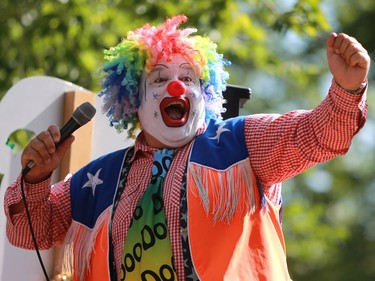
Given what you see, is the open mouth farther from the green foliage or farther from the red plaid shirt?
the green foliage

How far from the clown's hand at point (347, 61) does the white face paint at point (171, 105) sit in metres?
0.57

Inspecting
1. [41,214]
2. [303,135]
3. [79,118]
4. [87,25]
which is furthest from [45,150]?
[87,25]

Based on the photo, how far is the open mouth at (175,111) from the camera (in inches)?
137

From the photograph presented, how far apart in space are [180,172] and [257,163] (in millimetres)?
240

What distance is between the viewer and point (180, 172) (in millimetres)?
3412

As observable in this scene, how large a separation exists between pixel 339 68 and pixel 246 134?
461 millimetres

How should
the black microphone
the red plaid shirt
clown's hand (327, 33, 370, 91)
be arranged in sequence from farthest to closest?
the black microphone → the red plaid shirt → clown's hand (327, 33, 370, 91)

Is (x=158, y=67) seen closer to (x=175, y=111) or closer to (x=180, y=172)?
(x=175, y=111)

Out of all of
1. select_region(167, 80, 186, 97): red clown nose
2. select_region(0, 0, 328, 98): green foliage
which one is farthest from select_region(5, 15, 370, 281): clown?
select_region(0, 0, 328, 98): green foliage

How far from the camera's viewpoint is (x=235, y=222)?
3332 mm

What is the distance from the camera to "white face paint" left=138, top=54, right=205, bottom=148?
348cm

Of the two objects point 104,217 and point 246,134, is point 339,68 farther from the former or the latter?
point 104,217

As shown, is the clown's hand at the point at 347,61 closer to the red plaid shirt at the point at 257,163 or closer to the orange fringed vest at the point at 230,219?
the red plaid shirt at the point at 257,163

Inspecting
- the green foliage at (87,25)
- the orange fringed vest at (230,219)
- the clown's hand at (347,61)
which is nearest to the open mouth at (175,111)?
the orange fringed vest at (230,219)
